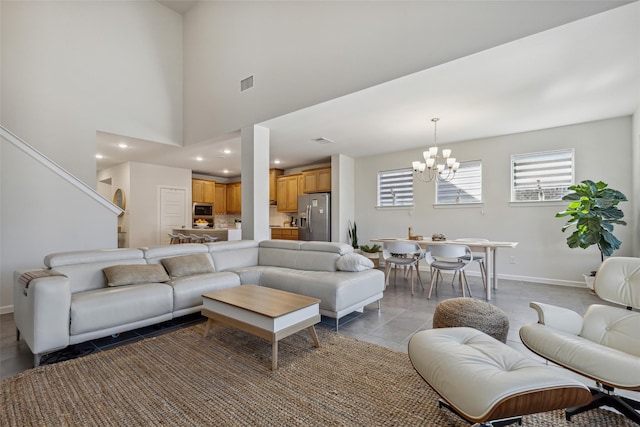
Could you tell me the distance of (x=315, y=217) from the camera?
6.89 m

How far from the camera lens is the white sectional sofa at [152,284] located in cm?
220

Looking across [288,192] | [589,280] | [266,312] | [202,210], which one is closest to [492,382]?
[266,312]

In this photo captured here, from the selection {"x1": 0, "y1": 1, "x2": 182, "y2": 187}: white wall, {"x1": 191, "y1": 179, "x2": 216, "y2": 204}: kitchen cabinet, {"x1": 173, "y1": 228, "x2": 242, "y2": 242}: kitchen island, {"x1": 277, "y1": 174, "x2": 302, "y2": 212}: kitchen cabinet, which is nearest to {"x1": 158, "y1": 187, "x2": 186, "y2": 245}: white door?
{"x1": 191, "y1": 179, "x2": 216, "y2": 204}: kitchen cabinet

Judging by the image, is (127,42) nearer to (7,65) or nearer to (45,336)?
(7,65)

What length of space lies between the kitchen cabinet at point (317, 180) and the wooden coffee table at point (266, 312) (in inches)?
176

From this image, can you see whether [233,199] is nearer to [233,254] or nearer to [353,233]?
[353,233]

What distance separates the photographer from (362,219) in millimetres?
7012

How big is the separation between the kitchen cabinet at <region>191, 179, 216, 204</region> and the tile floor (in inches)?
214

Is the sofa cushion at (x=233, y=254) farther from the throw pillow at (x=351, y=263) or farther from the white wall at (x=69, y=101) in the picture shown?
the white wall at (x=69, y=101)

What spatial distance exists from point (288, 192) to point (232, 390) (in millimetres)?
6240

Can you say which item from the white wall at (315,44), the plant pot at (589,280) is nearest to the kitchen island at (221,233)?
the white wall at (315,44)

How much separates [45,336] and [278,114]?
3.52 meters

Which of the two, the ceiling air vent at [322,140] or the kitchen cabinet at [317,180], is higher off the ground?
the ceiling air vent at [322,140]

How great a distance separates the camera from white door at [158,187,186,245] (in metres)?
7.60
